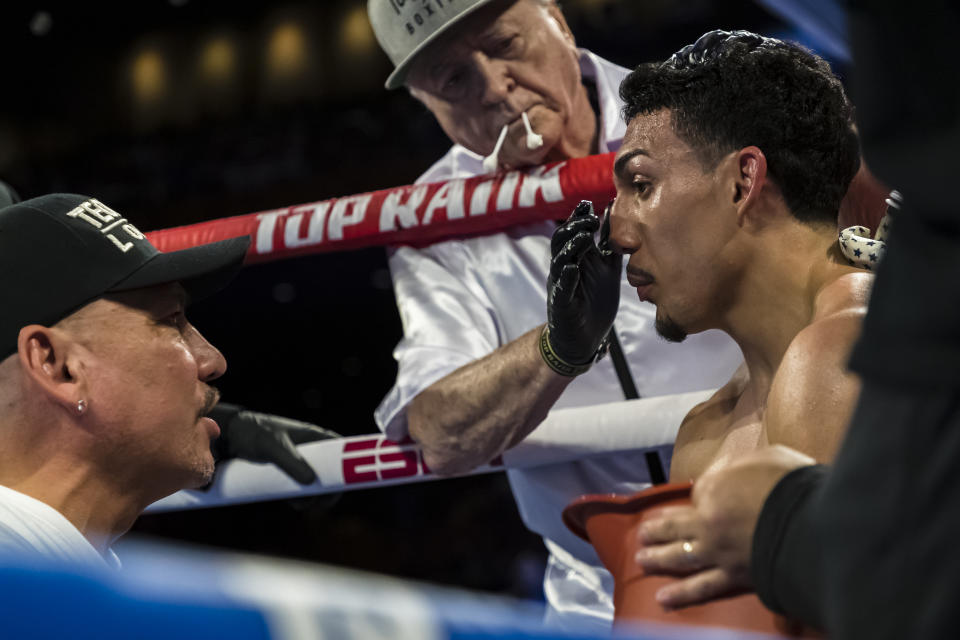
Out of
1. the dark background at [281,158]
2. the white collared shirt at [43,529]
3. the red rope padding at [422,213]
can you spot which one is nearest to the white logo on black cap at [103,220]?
the white collared shirt at [43,529]

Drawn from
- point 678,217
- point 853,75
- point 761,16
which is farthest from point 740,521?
point 761,16

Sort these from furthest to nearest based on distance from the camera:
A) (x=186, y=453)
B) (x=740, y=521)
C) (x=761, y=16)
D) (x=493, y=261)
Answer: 1. (x=761, y=16)
2. (x=493, y=261)
3. (x=186, y=453)
4. (x=740, y=521)

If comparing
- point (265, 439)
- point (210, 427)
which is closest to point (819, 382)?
point (210, 427)

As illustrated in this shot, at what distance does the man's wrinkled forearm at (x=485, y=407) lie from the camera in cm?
162

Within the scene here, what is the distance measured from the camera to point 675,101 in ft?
4.15

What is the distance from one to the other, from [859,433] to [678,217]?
2.58 ft

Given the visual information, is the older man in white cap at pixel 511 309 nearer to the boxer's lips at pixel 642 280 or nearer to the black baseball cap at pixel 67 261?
the boxer's lips at pixel 642 280

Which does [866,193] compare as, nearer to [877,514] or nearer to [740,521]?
[740,521]

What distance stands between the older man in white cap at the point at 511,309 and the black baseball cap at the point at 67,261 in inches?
20.5

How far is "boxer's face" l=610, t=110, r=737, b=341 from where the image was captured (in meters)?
1.23

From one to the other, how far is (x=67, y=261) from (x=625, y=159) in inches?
26.8

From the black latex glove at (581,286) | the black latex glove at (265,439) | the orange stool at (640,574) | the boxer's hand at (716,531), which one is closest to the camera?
the boxer's hand at (716,531)

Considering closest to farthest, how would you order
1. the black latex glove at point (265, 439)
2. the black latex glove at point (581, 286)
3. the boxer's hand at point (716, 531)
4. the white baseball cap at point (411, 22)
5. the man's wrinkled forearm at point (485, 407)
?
the boxer's hand at point (716, 531), the black latex glove at point (581, 286), the man's wrinkled forearm at point (485, 407), the black latex glove at point (265, 439), the white baseball cap at point (411, 22)

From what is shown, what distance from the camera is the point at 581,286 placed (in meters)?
1.50
